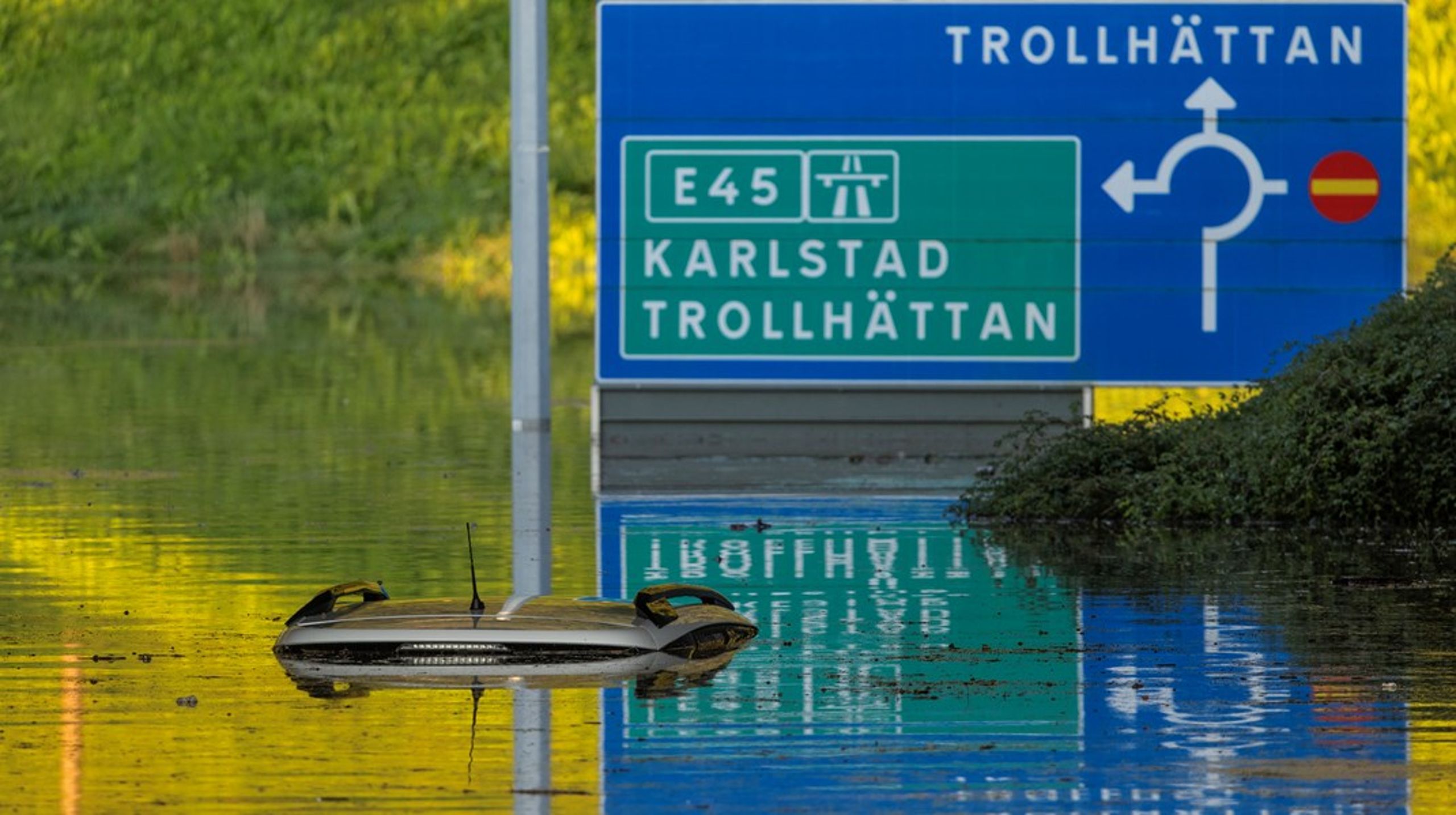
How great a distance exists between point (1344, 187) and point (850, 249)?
3224 mm

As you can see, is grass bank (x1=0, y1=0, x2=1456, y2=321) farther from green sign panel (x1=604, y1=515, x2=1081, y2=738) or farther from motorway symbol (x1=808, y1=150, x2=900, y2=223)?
green sign panel (x1=604, y1=515, x2=1081, y2=738)

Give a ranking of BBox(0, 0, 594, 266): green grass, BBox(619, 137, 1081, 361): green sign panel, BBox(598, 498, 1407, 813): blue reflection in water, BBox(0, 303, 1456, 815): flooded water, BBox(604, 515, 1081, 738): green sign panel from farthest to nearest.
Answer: BBox(0, 0, 594, 266): green grass
BBox(619, 137, 1081, 361): green sign panel
BBox(604, 515, 1081, 738): green sign panel
BBox(0, 303, 1456, 815): flooded water
BBox(598, 498, 1407, 813): blue reflection in water

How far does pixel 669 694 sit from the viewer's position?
1079cm

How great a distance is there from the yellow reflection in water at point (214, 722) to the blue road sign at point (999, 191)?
280 inches

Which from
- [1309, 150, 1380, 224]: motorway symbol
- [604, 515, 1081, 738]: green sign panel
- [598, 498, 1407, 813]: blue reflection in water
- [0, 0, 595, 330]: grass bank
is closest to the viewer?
[598, 498, 1407, 813]: blue reflection in water

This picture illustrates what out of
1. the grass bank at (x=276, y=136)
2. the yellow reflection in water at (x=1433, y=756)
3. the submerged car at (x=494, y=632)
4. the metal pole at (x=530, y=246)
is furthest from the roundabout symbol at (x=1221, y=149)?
the grass bank at (x=276, y=136)

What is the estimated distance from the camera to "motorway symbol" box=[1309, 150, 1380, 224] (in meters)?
20.5

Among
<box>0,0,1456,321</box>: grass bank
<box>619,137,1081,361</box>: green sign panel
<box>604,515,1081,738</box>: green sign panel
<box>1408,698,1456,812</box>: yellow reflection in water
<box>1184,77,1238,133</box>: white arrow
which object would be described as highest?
<box>0,0,1456,321</box>: grass bank

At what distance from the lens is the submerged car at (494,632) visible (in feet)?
37.6

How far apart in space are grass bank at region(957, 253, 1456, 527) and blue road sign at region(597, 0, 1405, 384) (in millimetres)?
3286

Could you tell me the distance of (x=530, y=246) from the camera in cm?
2081

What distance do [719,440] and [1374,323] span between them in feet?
18.0

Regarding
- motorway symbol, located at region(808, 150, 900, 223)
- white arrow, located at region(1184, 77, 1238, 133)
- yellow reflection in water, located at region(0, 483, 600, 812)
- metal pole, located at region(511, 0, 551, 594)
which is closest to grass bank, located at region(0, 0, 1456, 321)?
metal pole, located at region(511, 0, 551, 594)

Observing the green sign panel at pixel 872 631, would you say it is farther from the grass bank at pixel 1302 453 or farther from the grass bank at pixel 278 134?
the grass bank at pixel 278 134
